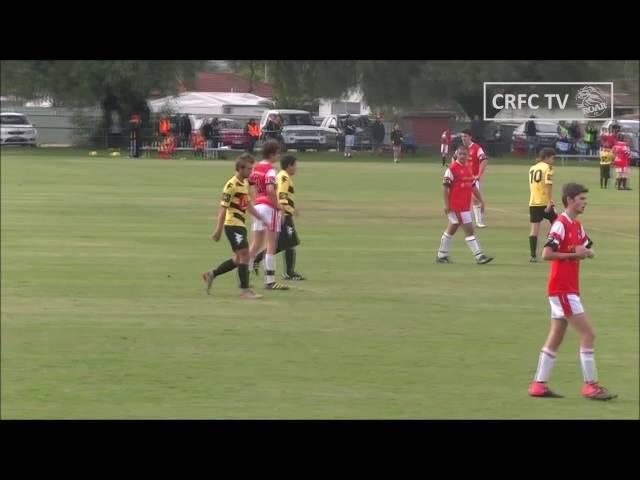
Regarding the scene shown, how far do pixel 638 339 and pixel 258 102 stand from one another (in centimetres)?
513

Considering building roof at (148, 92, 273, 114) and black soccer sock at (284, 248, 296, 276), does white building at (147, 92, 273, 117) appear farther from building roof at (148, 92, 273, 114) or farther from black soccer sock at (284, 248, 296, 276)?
black soccer sock at (284, 248, 296, 276)

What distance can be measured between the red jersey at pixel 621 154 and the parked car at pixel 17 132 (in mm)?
19847

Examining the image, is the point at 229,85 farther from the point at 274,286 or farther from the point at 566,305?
the point at 274,286

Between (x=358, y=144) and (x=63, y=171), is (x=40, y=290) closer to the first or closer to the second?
(x=358, y=144)

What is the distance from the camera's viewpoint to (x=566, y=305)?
38.5ft

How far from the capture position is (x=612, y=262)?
78.8 ft

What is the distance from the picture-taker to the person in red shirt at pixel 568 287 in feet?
37.8

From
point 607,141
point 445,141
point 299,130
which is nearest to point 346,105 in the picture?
point 299,130

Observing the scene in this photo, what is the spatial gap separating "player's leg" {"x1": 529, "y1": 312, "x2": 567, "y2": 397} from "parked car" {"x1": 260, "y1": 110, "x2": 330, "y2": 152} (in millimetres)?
5727

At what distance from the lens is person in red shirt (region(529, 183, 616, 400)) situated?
11531 mm

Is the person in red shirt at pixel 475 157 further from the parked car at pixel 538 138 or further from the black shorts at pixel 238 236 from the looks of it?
the black shorts at pixel 238 236

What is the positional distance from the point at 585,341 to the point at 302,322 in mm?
5208
